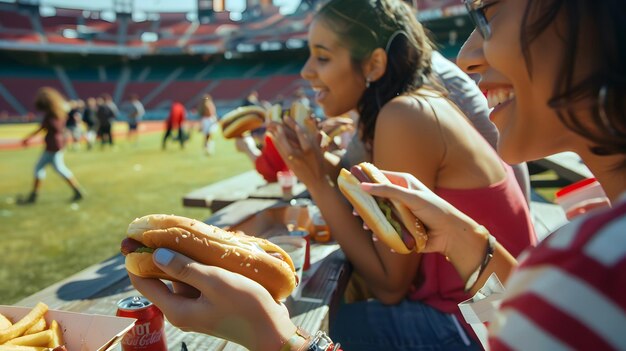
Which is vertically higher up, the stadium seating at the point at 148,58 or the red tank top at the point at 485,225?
the stadium seating at the point at 148,58

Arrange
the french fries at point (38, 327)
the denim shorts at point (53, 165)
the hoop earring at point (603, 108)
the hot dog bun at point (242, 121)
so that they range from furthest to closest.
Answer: the denim shorts at point (53, 165), the hot dog bun at point (242, 121), the french fries at point (38, 327), the hoop earring at point (603, 108)

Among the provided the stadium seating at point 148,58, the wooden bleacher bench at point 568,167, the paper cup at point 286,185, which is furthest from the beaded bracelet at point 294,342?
the stadium seating at point 148,58

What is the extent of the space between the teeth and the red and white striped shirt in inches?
20.8

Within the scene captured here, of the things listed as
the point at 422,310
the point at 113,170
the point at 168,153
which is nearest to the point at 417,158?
the point at 422,310

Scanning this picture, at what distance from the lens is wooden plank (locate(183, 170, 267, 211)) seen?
3.45 metres

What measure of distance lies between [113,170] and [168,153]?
3.01m

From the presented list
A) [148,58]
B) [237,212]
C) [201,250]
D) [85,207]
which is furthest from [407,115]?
[148,58]

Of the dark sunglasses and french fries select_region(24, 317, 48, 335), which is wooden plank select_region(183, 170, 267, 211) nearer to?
french fries select_region(24, 317, 48, 335)

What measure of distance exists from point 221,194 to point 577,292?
336 cm

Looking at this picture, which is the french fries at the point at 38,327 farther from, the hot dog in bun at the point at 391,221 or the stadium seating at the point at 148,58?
the stadium seating at the point at 148,58

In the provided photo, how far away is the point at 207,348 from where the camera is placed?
3.95 feet

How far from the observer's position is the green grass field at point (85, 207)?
13.3 feet

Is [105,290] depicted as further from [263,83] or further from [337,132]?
[263,83]

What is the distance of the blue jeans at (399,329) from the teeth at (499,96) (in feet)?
2.84
